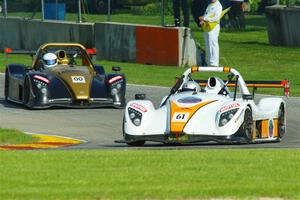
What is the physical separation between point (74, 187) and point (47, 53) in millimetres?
13326

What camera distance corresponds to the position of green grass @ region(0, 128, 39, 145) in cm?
1866

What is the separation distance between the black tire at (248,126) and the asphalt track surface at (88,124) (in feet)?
0.42

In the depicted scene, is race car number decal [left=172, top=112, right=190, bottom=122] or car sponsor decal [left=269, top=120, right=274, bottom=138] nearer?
race car number decal [left=172, top=112, right=190, bottom=122]

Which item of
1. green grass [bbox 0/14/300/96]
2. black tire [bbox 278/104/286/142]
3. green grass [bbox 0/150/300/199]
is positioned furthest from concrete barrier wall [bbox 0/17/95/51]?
green grass [bbox 0/150/300/199]

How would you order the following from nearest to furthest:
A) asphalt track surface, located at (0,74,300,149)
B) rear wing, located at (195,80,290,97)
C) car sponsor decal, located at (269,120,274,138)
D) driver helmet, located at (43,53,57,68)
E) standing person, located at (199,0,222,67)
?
1. asphalt track surface, located at (0,74,300,149)
2. car sponsor decal, located at (269,120,274,138)
3. rear wing, located at (195,80,290,97)
4. driver helmet, located at (43,53,57,68)
5. standing person, located at (199,0,222,67)

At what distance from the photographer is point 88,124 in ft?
70.1

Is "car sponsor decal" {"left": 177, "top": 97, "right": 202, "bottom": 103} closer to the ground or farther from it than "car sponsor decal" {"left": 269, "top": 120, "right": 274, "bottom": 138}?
farther from it

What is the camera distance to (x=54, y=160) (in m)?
13.8

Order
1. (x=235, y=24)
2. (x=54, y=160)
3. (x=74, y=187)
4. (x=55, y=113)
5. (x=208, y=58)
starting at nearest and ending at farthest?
(x=74, y=187)
(x=54, y=160)
(x=55, y=113)
(x=208, y=58)
(x=235, y=24)

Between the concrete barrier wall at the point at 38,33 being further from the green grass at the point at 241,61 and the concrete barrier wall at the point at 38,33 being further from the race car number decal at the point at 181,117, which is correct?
the race car number decal at the point at 181,117

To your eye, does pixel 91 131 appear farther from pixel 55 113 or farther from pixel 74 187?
pixel 74 187

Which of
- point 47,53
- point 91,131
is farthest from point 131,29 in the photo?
point 91,131

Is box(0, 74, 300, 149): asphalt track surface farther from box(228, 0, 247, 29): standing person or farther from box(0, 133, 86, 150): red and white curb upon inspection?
box(228, 0, 247, 29): standing person

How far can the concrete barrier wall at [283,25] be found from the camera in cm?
3722
